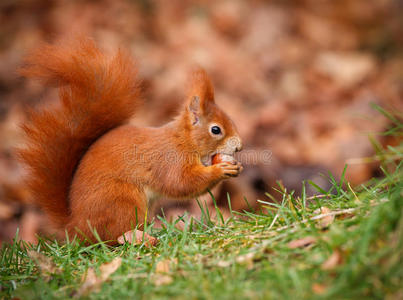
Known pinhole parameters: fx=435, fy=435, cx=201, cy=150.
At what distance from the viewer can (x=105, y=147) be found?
2215 mm

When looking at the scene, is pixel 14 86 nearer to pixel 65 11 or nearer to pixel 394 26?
pixel 65 11

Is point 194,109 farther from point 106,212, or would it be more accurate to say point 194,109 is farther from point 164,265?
point 164,265

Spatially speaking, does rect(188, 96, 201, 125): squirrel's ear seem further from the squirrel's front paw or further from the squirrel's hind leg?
the squirrel's hind leg

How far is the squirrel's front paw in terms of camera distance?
Answer: 7.20 ft

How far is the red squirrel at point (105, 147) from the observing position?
83.1 inches

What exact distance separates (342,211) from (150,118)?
307cm

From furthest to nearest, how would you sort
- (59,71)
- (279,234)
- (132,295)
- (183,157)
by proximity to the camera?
(183,157), (59,71), (279,234), (132,295)

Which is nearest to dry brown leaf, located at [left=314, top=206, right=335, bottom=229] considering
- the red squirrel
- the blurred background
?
the red squirrel

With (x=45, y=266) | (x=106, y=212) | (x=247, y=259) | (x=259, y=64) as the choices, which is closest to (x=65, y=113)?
(x=106, y=212)

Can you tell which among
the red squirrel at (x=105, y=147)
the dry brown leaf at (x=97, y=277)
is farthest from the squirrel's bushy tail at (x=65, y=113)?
the dry brown leaf at (x=97, y=277)

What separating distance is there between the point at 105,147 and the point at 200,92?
0.61 m

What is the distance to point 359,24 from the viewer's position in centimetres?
585

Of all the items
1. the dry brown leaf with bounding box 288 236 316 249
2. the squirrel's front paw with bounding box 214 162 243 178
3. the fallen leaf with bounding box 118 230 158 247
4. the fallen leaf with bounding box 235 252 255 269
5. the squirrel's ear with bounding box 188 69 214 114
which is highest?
the squirrel's ear with bounding box 188 69 214 114

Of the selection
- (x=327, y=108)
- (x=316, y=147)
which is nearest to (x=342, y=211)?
(x=316, y=147)
